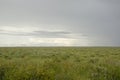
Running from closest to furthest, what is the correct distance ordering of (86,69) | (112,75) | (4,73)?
(4,73) < (112,75) < (86,69)

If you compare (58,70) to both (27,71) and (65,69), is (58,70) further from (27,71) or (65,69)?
(27,71)

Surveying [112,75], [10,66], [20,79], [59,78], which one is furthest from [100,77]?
[10,66]

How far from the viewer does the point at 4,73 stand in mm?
10266

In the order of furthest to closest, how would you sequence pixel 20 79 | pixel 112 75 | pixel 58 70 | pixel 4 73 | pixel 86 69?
1. pixel 86 69
2. pixel 58 70
3. pixel 112 75
4. pixel 4 73
5. pixel 20 79

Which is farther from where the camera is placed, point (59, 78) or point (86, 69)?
point (86, 69)

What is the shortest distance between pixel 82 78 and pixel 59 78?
145cm

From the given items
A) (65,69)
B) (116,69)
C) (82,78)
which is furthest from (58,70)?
(116,69)

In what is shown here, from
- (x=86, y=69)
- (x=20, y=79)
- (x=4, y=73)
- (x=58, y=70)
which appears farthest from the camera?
(x=86, y=69)

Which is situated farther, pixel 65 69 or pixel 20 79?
pixel 65 69

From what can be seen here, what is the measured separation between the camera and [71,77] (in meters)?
10.3

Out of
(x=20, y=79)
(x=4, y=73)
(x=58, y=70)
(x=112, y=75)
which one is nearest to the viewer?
(x=20, y=79)

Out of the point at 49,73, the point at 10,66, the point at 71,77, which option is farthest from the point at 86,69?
the point at 10,66

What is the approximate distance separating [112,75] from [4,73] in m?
5.69

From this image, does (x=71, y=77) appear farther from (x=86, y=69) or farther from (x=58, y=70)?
(x=86, y=69)
